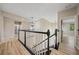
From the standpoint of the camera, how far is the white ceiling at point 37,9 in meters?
2.21

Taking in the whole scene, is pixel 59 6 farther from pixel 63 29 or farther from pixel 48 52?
pixel 48 52

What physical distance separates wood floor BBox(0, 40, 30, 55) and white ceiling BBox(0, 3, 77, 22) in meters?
0.52

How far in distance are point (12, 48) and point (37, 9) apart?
2.66 ft

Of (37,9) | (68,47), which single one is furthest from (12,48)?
(68,47)

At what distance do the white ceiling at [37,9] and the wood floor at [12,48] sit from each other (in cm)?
52

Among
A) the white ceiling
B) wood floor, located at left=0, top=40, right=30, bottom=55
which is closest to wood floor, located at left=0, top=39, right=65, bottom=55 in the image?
wood floor, located at left=0, top=40, right=30, bottom=55

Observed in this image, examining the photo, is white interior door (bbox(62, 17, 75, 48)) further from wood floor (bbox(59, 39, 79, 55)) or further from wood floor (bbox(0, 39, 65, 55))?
wood floor (bbox(0, 39, 65, 55))

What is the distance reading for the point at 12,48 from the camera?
224 centimetres

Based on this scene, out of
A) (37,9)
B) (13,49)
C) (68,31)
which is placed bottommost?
(13,49)

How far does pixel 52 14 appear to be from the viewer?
2.26 m

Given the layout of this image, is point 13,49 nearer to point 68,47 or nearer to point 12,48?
point 12,48

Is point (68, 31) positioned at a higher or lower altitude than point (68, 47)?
higher

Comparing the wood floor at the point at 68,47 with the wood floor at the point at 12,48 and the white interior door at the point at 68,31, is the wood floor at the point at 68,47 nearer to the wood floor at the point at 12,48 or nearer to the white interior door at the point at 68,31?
the white interior door at the point at 68,31

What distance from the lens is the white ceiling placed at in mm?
2215
